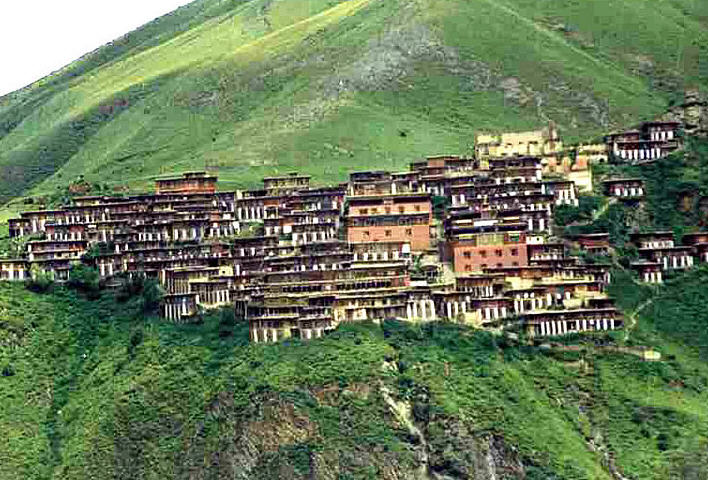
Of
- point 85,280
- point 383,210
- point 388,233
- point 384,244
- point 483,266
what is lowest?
point 85,280

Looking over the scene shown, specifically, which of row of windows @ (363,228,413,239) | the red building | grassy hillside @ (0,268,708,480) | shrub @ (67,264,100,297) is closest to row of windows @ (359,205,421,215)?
row of windows @ (363,228,413,239)

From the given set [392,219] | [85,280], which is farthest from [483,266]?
[85,280]

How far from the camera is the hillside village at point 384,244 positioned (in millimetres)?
122000

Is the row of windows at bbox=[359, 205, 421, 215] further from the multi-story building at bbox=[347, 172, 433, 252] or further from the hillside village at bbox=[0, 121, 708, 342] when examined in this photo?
the hillside village at bbox=[0, 121, 708, 342]

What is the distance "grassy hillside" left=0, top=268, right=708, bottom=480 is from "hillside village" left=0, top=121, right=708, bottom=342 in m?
2.39

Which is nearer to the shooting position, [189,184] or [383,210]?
[383,210]

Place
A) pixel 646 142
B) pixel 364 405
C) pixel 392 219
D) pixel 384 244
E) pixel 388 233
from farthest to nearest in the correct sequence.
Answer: pixel 646 142, pixel 392 219, pixel 388 233, pixel 384 244, pixel 364 405

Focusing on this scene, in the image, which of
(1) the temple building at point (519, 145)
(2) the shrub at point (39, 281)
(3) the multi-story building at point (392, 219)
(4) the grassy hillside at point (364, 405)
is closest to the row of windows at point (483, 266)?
(3) the multi-story building at point (392, 219)

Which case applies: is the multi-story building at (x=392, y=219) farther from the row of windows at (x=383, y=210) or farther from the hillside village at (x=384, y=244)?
the hillside village at (x=384, y=244)

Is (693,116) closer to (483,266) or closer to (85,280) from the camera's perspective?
(483,266)

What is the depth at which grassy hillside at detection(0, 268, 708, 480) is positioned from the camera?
108875 mm

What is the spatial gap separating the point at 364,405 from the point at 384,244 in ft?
76.0

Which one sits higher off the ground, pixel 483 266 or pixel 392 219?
pixel 392 219

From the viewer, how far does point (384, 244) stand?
131875mm
